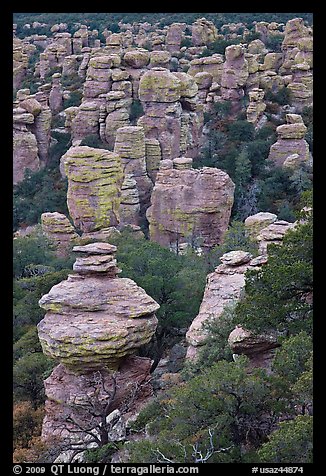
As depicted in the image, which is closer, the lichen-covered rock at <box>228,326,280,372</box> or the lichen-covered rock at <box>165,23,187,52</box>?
the lichen-covered rock at <box>228,326,280,372</box>

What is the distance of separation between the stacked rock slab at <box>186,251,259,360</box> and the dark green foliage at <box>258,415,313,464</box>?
213 inches

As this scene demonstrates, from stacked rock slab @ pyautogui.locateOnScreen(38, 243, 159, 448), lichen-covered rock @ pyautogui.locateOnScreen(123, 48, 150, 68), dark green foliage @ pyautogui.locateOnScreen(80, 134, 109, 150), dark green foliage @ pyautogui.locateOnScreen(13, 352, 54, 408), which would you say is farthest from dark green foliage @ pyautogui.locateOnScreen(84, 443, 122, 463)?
lichen-covered rock @ pyautogui.locateOnScreen(123, 48, 150, 68)

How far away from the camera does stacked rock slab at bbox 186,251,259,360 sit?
48.2 ft

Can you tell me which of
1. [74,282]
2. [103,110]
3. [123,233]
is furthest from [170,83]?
[74,282]

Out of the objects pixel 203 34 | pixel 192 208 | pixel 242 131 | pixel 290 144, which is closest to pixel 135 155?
pixel 192 208

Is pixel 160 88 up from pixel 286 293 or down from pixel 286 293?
up

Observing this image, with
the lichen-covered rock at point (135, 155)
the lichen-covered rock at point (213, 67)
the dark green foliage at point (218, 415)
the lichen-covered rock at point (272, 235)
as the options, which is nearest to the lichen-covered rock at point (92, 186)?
the lichen-covered rock at point (135, 155)

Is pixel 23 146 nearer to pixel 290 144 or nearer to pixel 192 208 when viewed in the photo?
pixel 192 208

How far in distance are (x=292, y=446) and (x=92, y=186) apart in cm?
1960

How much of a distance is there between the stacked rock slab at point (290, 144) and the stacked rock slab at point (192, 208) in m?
6.25

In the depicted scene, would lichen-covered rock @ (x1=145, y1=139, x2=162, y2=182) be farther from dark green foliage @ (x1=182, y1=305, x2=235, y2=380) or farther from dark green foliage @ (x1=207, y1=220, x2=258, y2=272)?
dark green foliage @ (x1=182, y1=305, x2=235, y2=380)

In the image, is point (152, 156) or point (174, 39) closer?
point (152, 156)

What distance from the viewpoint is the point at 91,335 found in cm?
1363
